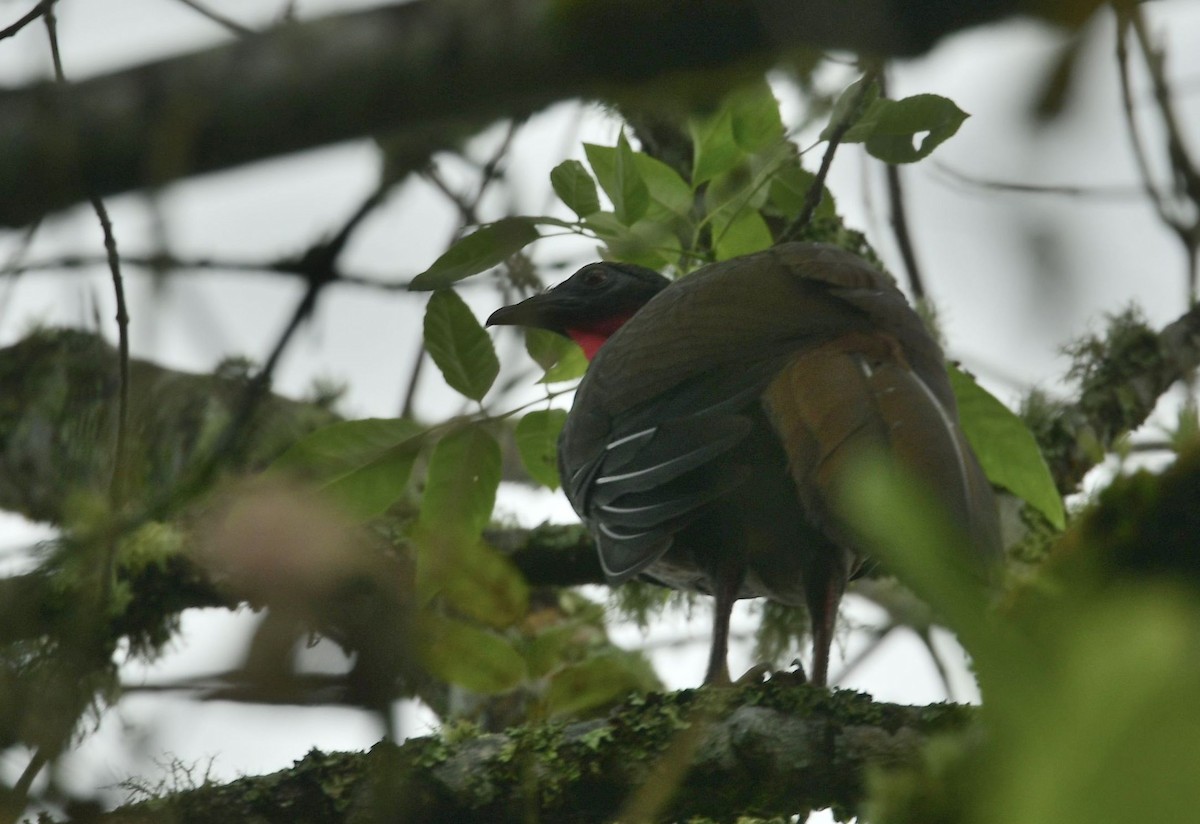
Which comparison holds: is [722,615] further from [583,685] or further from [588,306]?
[588,306]

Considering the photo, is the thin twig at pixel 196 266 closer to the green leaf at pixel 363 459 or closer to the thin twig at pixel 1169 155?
the thin twig at pixel 1169 155

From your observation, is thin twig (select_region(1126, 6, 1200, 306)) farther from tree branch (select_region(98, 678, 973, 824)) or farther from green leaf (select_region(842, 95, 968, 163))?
tree branch (select_region(98, 678, 973, 824))

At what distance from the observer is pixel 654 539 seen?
3.32 m

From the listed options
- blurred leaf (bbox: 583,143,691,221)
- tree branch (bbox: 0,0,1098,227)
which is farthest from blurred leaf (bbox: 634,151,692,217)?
tree branch (bbox: 0,0,1098,227)

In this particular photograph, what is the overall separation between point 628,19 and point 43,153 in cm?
53

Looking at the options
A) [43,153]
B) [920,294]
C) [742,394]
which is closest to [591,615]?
[920,294]

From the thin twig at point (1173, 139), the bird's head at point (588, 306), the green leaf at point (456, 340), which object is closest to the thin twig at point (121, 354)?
the thin twig at point (1173, 139)

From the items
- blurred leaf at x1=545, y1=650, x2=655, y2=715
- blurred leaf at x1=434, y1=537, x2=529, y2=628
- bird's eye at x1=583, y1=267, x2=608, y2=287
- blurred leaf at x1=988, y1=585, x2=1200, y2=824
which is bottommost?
blurred leaf at x1=988, y1=585, x2=1200, y2=824

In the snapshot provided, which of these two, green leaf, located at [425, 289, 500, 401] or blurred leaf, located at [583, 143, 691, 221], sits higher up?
blurred leaf, located at [583, 143, 691, 221]

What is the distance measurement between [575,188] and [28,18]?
185cm

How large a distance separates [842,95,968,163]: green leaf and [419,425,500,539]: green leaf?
1.29 meters

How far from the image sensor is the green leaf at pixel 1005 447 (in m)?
3.62

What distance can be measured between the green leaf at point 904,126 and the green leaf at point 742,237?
748mm

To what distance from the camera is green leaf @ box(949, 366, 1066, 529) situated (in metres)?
3.62
